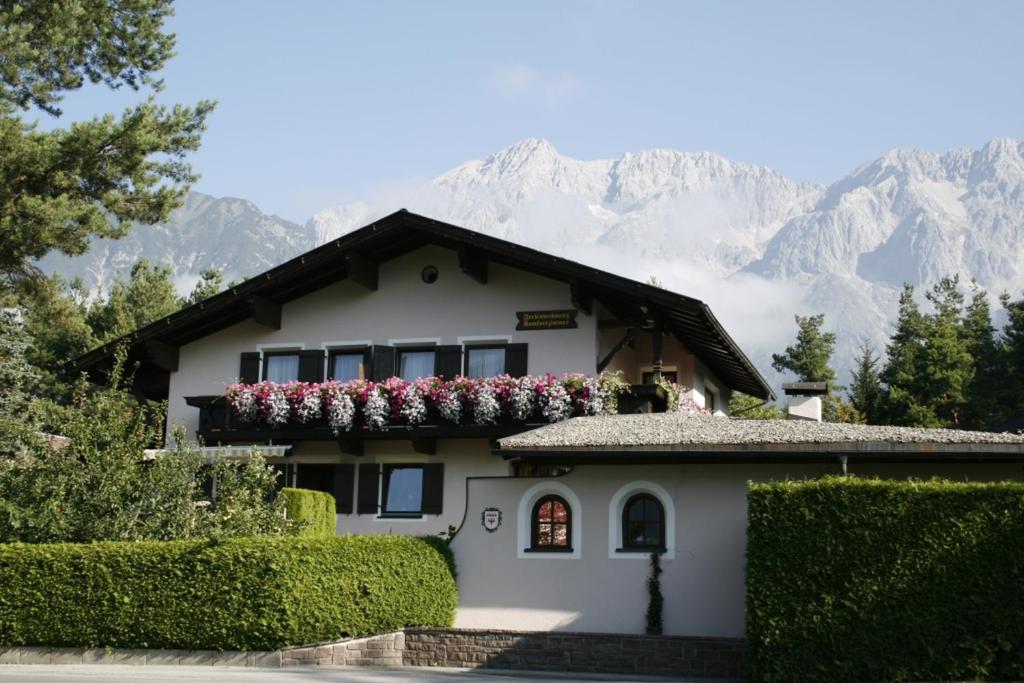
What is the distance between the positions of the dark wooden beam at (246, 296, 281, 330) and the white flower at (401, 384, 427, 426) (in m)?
4.63

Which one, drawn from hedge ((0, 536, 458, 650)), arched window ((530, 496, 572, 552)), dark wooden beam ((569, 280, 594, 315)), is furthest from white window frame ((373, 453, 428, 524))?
hedge ((0, 536, 458, 650))

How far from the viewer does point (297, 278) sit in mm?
29328

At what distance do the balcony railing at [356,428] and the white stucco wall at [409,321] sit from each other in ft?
3.69

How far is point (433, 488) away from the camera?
1072 inches

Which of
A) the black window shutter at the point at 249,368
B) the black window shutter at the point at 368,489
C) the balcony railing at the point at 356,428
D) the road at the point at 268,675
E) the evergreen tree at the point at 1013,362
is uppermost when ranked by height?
the evergreen tree at the point at 1013,362

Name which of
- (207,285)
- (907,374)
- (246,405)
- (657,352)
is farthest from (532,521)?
(907,374)

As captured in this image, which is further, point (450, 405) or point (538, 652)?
point (450, 405)

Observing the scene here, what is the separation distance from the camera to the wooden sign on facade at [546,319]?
2741cm

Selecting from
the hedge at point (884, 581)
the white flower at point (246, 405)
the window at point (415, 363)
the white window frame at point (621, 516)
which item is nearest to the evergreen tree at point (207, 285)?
the white flower at point (246, 405)

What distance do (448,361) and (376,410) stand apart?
7.29ft

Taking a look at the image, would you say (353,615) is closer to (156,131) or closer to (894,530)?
(894,530)

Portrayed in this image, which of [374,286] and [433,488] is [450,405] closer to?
[433,488]

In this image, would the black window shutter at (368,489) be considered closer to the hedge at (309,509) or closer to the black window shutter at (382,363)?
the black window shutter at (382,363)

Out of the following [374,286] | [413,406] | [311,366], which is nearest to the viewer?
[413,406]
